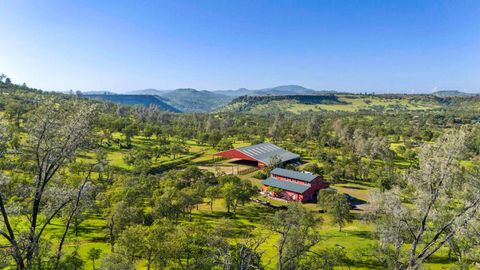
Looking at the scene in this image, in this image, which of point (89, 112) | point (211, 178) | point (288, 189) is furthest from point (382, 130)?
point (89, 112)

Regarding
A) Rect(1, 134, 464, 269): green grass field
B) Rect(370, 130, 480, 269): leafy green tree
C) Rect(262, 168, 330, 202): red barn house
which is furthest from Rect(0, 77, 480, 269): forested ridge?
Rect(262, 168, 330, 202): red barn house

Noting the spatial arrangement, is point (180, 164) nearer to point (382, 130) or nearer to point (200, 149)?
point (200, 149)

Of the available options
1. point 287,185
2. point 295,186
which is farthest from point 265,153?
point 295,186

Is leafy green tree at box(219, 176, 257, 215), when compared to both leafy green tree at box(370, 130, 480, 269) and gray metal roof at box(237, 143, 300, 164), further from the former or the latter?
leafy green tree at box(370, 130, 480, 269)

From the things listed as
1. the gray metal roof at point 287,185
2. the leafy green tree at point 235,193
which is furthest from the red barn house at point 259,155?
the leafy green tree at point 235,193

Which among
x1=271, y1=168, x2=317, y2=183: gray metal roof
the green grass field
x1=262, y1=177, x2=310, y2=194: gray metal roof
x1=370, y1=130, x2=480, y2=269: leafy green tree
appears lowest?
the green grass field

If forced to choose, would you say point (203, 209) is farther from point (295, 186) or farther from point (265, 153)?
point (265, 153)
